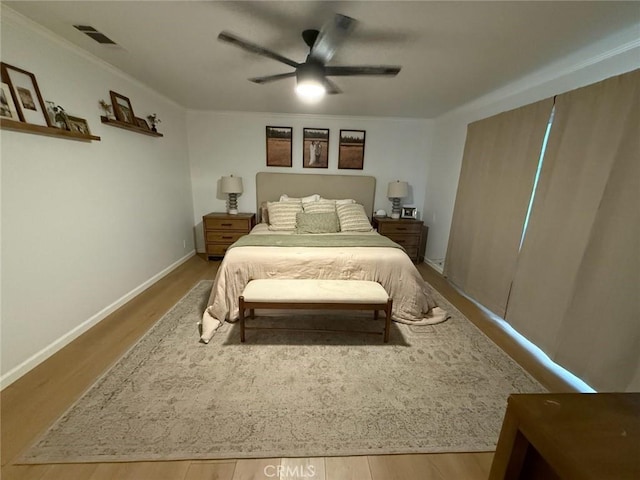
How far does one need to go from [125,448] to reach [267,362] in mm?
852

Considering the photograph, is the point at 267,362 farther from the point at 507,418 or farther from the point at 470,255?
the point at 470,255

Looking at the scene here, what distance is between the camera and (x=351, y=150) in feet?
13.6

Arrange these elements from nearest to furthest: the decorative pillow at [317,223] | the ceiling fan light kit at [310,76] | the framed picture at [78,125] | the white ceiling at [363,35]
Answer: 1. the white ceiling at [363,35]
2. the ceiling fan light kit at [310,76]
3. the framed picture at [78,125]
4. the decorative pillow at [317,223]

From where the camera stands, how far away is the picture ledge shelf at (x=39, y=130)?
154 centimetres

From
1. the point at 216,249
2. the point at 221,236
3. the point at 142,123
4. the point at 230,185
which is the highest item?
the point at 142,123

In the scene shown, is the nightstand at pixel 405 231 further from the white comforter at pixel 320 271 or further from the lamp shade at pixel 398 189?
the white comforter at pixel 320 271

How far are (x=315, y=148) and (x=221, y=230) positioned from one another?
1900 millimetres

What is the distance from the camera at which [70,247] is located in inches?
79.7

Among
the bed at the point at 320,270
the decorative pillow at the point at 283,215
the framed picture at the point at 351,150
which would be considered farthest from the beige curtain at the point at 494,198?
the decorative pillow at the point at 283,215

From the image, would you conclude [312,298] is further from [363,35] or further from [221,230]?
[221,230]

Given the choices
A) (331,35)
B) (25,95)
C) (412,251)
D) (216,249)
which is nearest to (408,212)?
(412,251)

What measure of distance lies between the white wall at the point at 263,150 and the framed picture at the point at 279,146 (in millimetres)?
73

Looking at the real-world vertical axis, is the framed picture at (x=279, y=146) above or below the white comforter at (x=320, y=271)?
above

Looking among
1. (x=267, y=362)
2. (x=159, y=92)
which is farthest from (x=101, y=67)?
(x=267, y=362)
